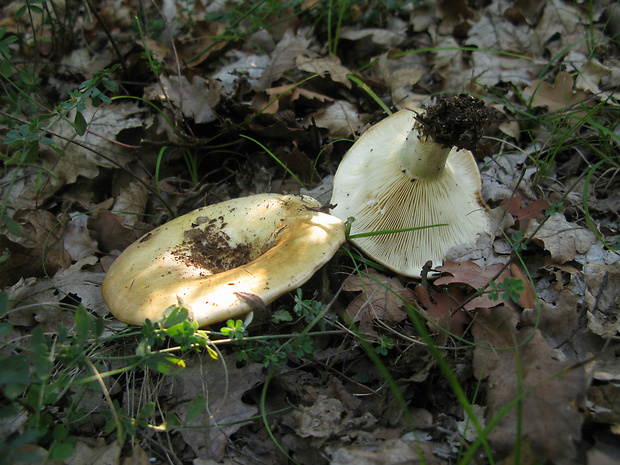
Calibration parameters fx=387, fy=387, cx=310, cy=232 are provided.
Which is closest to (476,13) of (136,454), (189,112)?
(189,112)

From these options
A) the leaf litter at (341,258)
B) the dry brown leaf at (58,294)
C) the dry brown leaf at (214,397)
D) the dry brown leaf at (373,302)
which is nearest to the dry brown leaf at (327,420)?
the leaf litter at (341,258)

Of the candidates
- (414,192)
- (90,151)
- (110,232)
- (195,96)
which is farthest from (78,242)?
(414,192)

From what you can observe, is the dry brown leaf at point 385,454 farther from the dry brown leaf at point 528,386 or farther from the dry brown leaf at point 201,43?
the dry brown leaf at point 201,43

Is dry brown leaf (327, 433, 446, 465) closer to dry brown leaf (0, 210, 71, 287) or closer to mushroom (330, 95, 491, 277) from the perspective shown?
mushroom (330, 95, 491, 277)

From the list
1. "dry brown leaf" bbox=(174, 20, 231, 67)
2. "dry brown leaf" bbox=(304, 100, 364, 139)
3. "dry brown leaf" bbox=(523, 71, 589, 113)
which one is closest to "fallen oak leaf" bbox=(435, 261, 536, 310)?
"dry brown leaf" bbox=(304, 100, 364, 139)

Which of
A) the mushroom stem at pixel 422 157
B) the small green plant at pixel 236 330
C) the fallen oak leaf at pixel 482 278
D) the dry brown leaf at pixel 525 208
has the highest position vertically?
the mushroom stem at pixel 422 157
